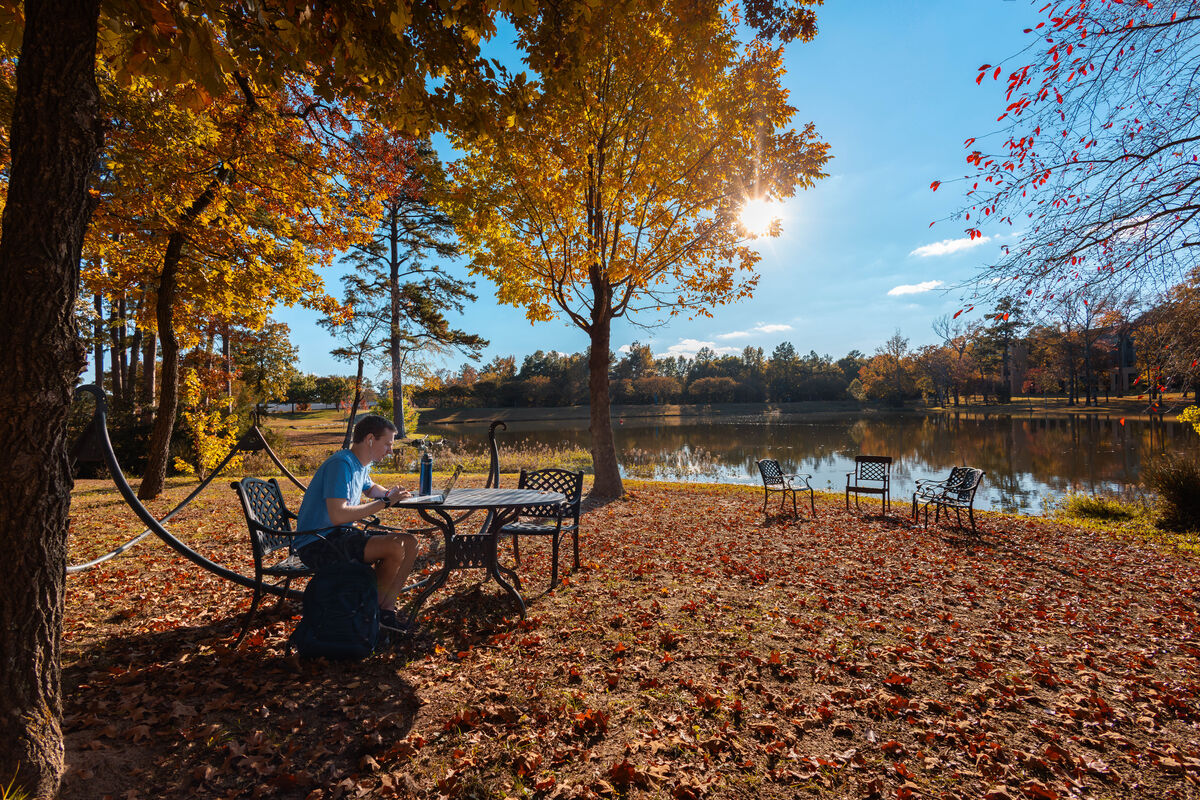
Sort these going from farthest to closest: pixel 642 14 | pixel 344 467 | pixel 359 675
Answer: pixel 642 14 → pixel 344 467 → pixel 359 675

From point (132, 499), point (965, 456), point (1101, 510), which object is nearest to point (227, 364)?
point (132, 499)

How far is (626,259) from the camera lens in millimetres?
8859

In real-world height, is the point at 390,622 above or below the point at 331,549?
below

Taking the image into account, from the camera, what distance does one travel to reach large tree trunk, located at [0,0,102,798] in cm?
181

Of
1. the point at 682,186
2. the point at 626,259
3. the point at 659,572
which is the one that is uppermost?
the point at 682,186

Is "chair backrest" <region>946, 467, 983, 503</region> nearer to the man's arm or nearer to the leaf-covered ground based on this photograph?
the leaf-covered ground

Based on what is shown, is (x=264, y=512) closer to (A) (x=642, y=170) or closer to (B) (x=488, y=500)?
(B) (x=488, y=500)

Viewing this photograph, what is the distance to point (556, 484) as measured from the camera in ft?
17.3

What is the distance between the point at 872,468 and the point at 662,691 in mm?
8025

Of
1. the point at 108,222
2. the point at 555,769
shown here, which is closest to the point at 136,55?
the point at 555,769

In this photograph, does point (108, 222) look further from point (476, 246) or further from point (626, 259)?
point (626, 259)

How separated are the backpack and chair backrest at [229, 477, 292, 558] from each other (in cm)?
44

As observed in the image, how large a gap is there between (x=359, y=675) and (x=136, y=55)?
3602mm

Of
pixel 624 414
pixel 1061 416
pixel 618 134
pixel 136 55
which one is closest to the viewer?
pixel 136 55
